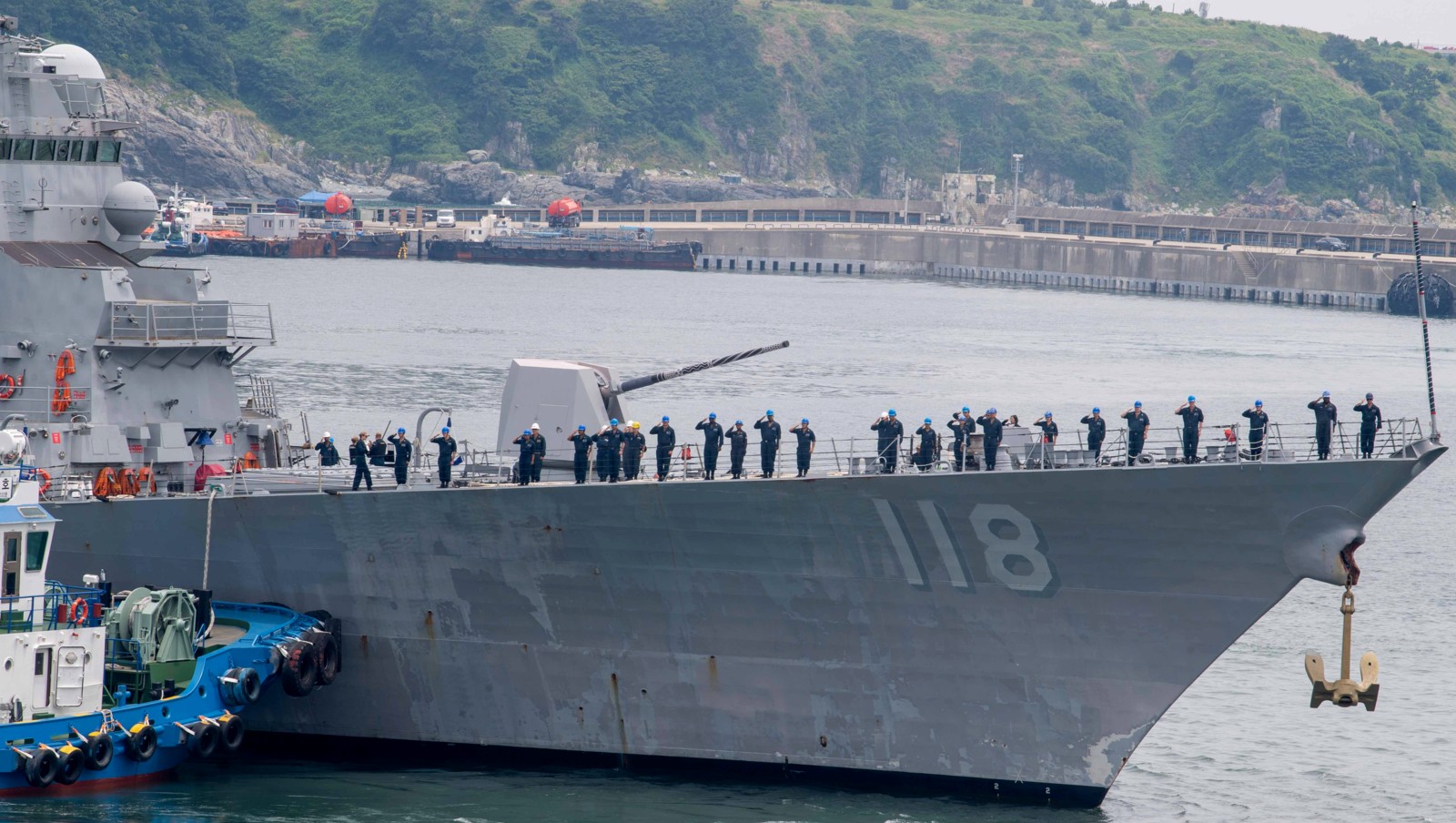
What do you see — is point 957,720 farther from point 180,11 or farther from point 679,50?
point 679,50

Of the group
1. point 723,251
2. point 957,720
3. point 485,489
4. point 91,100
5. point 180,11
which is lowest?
point 957,720

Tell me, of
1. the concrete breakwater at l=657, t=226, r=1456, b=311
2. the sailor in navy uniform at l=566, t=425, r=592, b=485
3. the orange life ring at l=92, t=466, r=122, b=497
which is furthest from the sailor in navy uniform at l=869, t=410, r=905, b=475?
the concrete breakwater at l=657, t=226, r=1456, b=311

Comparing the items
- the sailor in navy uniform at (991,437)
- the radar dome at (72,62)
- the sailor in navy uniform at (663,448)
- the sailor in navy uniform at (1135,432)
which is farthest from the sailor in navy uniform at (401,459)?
the sailor in navy uniform at (1135,432)

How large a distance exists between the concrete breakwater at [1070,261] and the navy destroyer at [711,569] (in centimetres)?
10361

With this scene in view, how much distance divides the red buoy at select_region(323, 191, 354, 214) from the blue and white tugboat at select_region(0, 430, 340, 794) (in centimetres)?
12412

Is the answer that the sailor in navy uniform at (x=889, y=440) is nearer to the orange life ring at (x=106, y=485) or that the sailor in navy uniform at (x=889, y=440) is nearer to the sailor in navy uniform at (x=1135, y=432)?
the sailor in navy uniform at (x=1135, y=432)

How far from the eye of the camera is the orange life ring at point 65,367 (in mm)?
24703

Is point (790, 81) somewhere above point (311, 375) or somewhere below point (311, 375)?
above

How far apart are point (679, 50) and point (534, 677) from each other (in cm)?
17260

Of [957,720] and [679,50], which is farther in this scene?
[679,50]

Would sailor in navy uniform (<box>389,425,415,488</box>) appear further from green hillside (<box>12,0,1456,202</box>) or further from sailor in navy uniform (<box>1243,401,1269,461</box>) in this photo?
green hillside (<box>12,0,1456,202</box>)

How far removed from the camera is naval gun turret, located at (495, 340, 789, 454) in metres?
24.8

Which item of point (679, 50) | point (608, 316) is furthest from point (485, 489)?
point (679, 50)

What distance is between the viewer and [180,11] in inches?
6348
